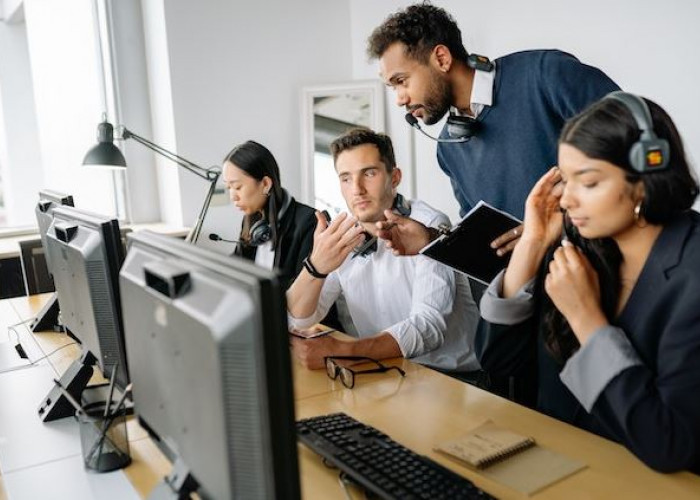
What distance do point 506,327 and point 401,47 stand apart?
3.15 feet

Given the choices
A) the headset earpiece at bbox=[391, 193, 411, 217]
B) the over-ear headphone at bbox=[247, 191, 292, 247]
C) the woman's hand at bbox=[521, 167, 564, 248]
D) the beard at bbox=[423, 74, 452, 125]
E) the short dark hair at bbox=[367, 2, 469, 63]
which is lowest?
the over-ear headphone at bbox=[247, 191, 292, 247]

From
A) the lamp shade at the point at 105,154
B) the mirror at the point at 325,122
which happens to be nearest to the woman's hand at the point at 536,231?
the lamp shade at the point at 105,154

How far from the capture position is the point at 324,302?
2.01m

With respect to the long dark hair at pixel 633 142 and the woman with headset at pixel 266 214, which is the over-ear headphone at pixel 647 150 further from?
the woman with headset at pixel 266 214

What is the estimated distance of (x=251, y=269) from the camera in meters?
0.65

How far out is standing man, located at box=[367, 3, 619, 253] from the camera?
6.02 feet

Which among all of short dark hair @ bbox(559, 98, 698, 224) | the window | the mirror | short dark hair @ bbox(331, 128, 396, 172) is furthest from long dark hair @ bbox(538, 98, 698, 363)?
the window

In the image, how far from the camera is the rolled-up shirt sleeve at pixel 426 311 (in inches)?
65.4

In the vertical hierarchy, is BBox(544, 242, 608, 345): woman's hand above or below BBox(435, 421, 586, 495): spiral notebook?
above

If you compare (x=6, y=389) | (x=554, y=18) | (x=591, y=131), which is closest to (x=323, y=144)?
(x=554, y=18)

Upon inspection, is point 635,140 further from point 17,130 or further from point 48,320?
point 17,130

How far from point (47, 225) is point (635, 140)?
1.45 meters

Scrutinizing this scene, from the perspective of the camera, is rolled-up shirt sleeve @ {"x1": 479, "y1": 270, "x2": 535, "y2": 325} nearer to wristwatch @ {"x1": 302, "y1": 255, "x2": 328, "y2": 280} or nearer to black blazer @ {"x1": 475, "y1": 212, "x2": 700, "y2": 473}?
black blazer @ {"x1": 475, "y1": 212, "x2": 700, "y2": 473}

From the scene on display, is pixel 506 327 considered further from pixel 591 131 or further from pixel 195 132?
pixel 195 132
